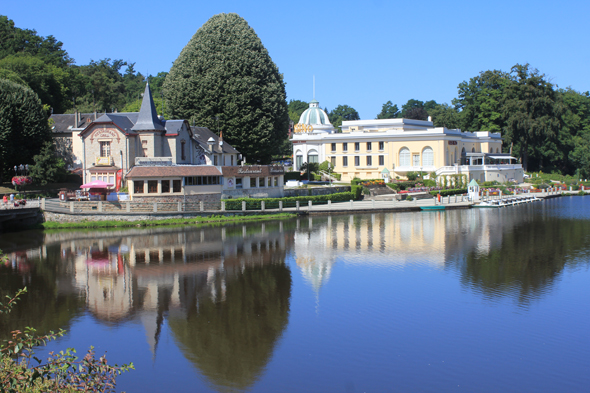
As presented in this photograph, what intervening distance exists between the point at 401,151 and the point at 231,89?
28.7 meters

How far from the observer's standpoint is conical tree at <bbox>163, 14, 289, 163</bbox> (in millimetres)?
60531

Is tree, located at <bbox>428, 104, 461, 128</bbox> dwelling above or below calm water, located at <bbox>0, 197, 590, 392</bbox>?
above

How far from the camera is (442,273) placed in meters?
27.6

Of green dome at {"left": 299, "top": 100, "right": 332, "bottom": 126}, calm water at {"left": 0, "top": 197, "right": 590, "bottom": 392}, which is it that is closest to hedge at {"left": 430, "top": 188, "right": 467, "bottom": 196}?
calm water at {"left": 0, "top": 197, "right": 590, "bottom": 392}

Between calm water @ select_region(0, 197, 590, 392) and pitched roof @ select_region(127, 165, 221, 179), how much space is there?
8550mm

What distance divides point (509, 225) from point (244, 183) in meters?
23.5

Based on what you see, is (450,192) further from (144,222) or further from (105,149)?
(105,149)

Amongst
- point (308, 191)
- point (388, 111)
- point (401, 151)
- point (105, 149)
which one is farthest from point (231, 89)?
point (388, 111)

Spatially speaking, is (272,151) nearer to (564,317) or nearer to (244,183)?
(244,183)

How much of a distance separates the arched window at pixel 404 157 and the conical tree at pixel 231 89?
2141 cm

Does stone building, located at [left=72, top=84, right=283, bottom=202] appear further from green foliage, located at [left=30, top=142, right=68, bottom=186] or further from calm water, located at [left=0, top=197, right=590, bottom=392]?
calm water, located at [left=0, top=197, right=590, bottom=392]

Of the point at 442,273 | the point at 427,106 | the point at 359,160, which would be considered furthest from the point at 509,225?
the point at 427,106

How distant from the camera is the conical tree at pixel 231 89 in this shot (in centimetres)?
6053

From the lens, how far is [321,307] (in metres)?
22.4
